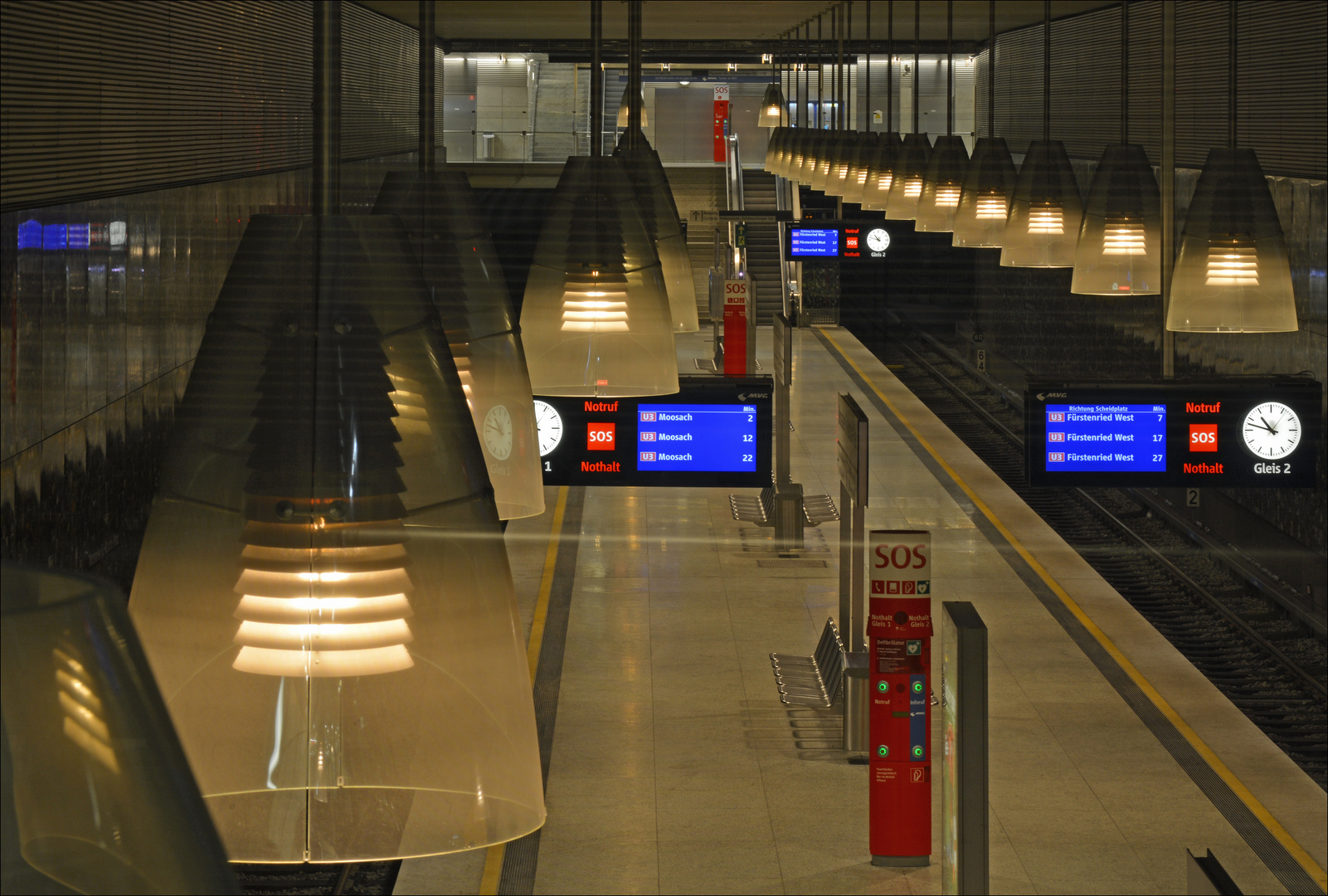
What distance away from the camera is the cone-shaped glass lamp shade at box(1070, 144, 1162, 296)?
782 centimetres

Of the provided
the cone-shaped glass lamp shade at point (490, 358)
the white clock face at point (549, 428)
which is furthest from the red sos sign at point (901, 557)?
the cone-shaped glass lamp shade at point (490, 358)

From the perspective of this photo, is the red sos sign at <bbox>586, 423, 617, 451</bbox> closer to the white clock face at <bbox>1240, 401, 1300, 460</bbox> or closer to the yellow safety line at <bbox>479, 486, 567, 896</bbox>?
→ the yellow safety line at <bbox>479, 486, 567, 896</bbox>

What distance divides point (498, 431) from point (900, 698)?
5563 millimetres

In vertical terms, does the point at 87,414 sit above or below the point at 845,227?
below

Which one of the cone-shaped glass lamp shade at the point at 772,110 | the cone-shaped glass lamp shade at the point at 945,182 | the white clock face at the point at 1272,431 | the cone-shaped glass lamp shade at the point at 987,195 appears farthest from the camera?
the cone-shaped glass lamp shade at the point at 772,110

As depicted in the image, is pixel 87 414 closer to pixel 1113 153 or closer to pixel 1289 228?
pixel 1113 153

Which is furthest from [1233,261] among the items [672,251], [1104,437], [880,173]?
[880,173]

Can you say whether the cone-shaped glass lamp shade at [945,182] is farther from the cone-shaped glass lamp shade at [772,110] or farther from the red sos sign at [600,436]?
the cone-shaped glass lamp shade at [772,110]

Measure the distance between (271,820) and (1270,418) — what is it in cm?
956

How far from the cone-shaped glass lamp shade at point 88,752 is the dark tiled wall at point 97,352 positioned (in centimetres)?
696

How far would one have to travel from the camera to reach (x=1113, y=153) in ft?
25.7

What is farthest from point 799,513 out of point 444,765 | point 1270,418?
point 444,765

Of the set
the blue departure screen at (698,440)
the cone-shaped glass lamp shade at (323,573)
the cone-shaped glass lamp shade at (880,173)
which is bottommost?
the blue departure screen at (698,440)

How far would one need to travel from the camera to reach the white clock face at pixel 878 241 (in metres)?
33.8
